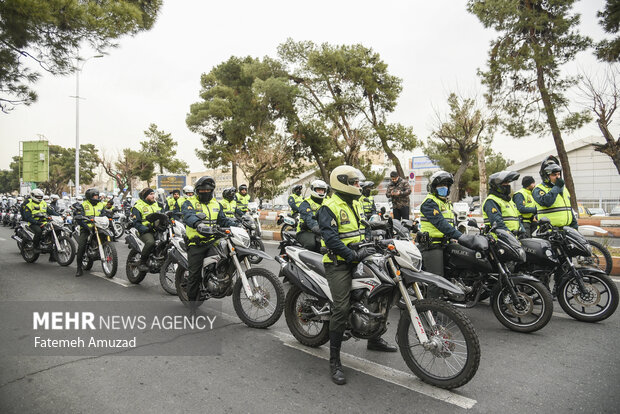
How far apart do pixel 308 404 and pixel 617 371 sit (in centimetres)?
287

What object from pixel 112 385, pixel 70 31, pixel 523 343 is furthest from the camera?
pixel 70 31

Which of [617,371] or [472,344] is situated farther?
[617,371]

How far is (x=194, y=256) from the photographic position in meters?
5.15

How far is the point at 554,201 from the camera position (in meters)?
5.91

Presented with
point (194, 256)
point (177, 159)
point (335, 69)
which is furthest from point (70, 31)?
point (177, 159)

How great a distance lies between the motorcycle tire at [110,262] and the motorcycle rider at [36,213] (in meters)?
2.76

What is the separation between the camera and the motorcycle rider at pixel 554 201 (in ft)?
19.3

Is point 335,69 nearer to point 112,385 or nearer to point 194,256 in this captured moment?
point 194,256

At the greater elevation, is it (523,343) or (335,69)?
(335,69)

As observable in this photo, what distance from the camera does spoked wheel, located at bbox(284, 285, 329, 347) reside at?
13.2 feet

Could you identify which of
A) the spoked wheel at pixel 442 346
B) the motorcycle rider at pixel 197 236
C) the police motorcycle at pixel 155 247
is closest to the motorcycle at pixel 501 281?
the spoked wheel at pixel 442 346

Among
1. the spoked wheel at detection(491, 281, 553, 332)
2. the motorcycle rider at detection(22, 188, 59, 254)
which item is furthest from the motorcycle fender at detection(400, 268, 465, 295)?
the motorcycle rider at detection(22, 188, 59, 254)

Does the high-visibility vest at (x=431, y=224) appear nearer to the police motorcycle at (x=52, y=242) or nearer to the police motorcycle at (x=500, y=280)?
the police motorcycle at (x=500, y=280)

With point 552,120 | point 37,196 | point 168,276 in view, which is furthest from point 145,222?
point 552,120
